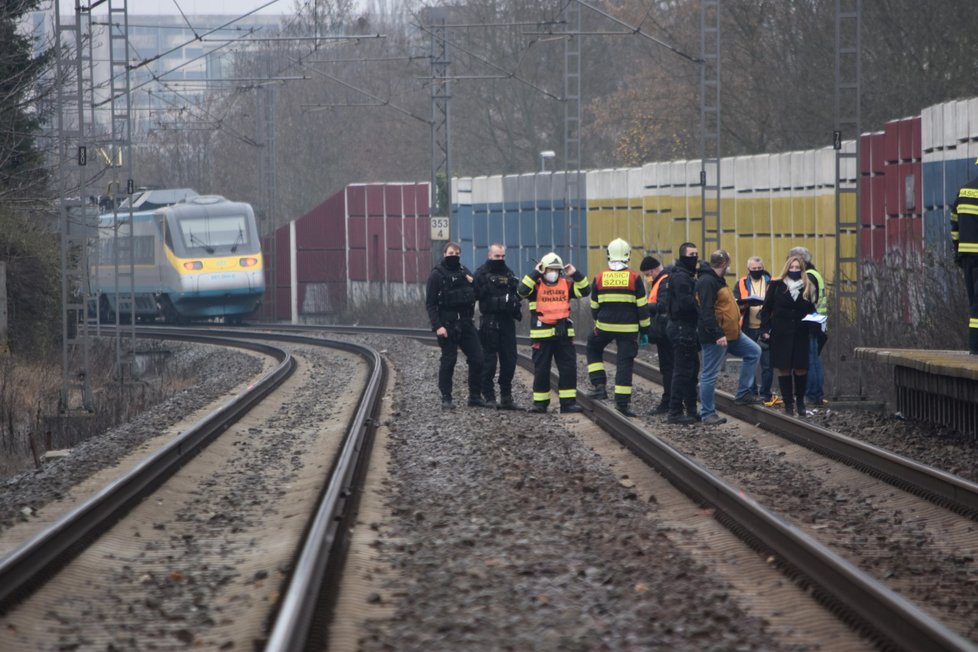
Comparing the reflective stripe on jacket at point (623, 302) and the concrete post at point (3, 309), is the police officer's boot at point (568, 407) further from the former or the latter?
the concrete post at point (3, 309)

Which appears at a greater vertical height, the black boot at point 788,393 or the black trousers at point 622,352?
the black trousers at point 622,352

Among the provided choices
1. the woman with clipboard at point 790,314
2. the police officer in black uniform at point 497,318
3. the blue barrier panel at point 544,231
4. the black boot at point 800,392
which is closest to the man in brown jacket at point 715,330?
the woman with clipboard at point 790,314

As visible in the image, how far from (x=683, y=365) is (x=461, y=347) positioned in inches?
114

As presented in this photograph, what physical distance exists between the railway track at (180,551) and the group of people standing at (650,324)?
2.47 m

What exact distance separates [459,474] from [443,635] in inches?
221

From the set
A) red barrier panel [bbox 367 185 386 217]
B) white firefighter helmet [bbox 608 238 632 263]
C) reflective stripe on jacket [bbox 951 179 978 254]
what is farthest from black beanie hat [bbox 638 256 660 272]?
red barrier panel [bbox 367 185 386 217]

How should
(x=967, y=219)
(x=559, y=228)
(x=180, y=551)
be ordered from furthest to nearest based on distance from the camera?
1. (x=559, y=228)
2. (x=967, y=219)
3. (x=180, y=551)

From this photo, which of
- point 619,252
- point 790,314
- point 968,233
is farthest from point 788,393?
point 968,233

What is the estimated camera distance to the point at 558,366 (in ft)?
56.5

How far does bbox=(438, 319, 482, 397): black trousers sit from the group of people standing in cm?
2

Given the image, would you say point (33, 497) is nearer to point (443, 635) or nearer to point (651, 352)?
point (443, 635)

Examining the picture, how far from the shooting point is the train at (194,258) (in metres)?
42.7

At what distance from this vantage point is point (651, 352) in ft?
95.9

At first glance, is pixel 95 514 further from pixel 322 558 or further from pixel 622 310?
pixel 622 310
